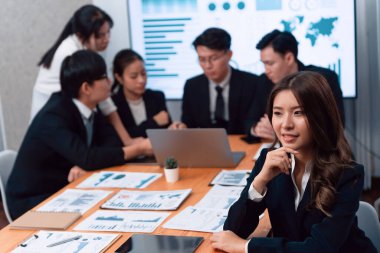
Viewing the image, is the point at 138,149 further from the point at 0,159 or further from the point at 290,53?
the point at 290,53

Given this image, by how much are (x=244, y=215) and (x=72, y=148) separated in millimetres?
1265

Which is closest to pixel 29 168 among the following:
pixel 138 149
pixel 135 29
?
pixel 138 149

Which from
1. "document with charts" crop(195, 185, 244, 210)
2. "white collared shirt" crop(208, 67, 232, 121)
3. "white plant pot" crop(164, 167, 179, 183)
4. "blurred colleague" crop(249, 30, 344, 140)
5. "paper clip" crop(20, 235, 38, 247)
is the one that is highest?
"blurred colleague" crop(249, 30, 344, 140)

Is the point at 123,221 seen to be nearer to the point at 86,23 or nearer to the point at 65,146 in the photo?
the point at 65,146

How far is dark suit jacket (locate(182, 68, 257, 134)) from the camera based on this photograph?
3715 mm

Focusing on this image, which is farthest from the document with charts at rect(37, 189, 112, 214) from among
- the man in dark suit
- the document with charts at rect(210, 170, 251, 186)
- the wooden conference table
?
the man in dark suit

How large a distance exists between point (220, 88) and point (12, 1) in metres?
1.87

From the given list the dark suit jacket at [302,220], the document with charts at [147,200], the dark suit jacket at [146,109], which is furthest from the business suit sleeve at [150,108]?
the dark suit jacket at [302,220]

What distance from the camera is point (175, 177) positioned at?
263cm

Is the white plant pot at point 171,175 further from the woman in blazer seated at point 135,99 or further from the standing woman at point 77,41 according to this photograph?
the standing woman at point 77,41

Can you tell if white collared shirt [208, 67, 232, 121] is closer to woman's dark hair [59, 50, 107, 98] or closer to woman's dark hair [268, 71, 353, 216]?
woman's dark hair [59, 50, 107, 98]

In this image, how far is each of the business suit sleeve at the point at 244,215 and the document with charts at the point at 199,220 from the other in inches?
3.9

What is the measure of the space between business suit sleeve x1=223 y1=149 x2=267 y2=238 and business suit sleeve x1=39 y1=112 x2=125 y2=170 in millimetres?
1133

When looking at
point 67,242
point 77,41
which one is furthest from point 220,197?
Answer: point 77,41
